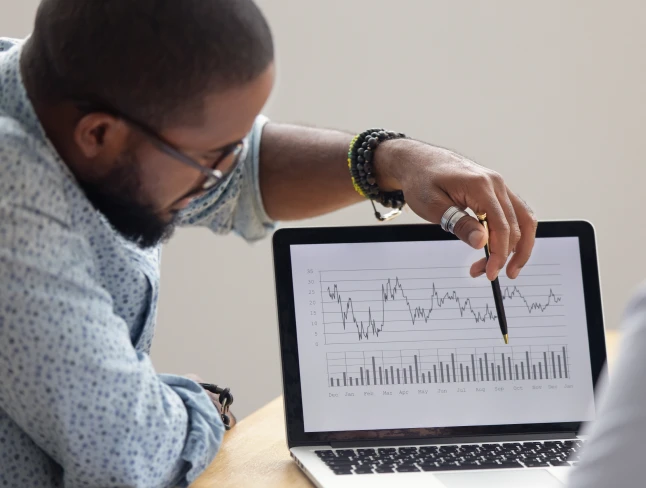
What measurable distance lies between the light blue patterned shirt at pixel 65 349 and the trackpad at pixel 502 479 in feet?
0.88

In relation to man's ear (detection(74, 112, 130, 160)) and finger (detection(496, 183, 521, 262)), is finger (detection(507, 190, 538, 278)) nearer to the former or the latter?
finger (detection(496, 183, 521, 262))

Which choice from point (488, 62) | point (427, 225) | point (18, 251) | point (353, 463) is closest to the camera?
point (18, 251)

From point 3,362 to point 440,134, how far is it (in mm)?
1705

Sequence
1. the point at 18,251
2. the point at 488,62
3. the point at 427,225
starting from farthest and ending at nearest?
the point at 488,62 < the point at 427,225 < the point at 18,251

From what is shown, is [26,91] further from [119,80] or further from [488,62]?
[488,62]

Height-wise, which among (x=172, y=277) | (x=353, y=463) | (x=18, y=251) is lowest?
(x=172, y=277)

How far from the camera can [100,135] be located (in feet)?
2.53

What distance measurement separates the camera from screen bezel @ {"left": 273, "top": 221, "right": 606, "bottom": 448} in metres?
1.00

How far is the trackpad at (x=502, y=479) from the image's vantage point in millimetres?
886

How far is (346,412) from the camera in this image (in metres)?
1.01

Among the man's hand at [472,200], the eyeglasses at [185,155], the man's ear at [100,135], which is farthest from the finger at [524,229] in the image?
the man's ear at [100,135]

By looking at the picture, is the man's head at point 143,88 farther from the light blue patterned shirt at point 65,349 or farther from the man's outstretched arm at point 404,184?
the man's outstretched arm at point 404,184

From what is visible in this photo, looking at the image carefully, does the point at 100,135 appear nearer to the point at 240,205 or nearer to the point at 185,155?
the point at 185,155

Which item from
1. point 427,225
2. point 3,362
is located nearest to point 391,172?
point 427,225
